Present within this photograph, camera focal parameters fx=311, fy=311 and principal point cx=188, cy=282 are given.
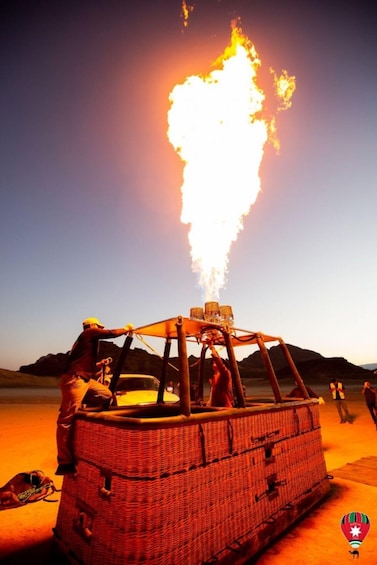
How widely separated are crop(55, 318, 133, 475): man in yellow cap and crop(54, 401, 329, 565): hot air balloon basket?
16 cm

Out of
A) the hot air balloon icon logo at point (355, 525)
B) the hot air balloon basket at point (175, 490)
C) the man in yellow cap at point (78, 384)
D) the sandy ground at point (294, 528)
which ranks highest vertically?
the man in yellow cap at point (78, 384)

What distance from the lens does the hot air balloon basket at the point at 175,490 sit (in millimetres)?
2848

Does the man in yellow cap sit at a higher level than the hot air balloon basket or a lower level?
higher

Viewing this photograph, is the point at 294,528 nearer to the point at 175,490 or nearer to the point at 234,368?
the point at 234,368

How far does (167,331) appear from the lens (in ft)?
17.8

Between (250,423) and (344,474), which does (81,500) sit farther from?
(344,474)

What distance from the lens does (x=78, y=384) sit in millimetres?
4031

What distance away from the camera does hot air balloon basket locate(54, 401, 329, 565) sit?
2.85 metres

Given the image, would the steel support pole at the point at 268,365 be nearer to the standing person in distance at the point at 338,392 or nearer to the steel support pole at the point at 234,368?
the steel support pole at the point at 234,368

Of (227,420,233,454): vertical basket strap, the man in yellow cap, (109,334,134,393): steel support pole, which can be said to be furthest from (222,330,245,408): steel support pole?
(109,334,134,393): steel support pole

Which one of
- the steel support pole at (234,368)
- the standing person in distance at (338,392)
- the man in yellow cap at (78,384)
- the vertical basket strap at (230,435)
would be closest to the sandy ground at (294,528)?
the man in yellow cap at (78,384)

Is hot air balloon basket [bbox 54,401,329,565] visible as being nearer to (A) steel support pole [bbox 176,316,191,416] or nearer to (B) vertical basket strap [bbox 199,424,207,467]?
(B) vertical basket strap [bbox 199,424,207,467]

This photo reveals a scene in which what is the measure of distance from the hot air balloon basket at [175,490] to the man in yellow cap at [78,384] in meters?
0.16

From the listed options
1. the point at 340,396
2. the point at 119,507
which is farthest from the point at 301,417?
the point at 340,396
